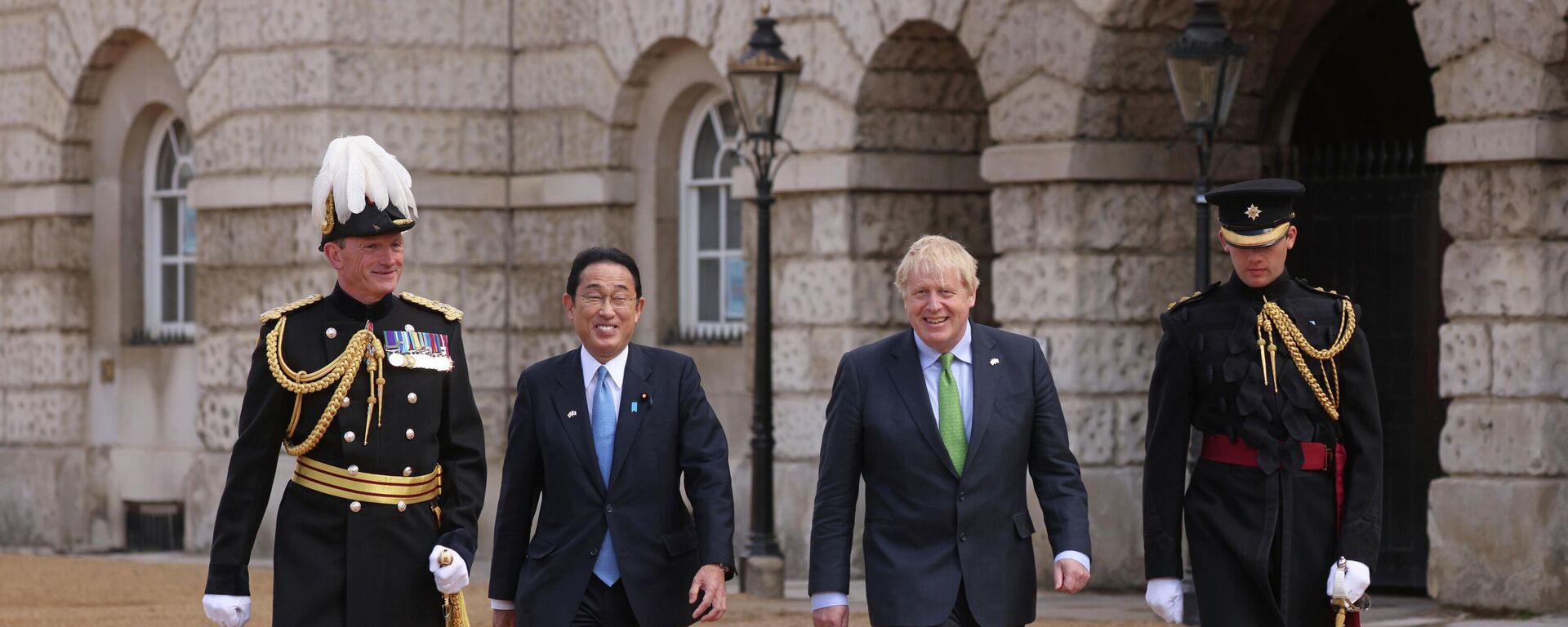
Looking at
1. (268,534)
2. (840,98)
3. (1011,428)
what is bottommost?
(268,534)

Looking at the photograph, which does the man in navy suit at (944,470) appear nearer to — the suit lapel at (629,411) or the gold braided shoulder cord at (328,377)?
the suit lapel at (629,411)

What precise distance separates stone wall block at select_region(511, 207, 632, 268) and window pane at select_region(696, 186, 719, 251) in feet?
1.58

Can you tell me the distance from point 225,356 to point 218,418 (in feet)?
1.46

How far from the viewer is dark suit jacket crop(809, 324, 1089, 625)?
7.02m

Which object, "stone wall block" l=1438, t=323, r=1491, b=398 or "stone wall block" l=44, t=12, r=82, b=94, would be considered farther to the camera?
"stone wall block" l=44, t=12, r=82, b=94

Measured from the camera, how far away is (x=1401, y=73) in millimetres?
14469

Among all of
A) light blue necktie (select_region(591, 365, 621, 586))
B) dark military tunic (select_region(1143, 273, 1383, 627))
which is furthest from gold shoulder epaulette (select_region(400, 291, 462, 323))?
dark military tunic (select_region(1143, 273, 1383, 627))

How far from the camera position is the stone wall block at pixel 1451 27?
40.1 feet

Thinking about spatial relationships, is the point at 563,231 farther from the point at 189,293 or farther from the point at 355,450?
the point at 355,450

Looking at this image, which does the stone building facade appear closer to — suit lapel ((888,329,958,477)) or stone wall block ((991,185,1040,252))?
stone wall block ((991,185,1040,252))

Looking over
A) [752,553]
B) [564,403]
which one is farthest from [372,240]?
[752,553]

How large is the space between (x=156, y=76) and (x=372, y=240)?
1234cm

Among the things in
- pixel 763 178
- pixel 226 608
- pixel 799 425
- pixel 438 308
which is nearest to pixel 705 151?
pixel 799 425

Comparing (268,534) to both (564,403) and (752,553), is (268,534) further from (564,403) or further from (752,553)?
(564,403)
